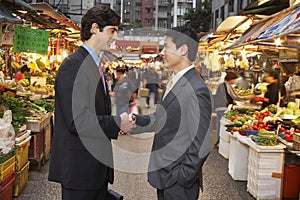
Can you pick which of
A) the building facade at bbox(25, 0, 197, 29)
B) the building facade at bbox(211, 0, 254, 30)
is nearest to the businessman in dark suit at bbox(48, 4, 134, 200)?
the building facade at bbox(211, 0, 254, 30)

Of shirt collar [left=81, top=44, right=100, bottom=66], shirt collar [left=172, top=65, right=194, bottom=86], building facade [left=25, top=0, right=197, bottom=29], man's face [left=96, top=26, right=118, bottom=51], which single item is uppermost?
building facade [left=25, top=0, right=197, bottom=29]

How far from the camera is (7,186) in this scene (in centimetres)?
512

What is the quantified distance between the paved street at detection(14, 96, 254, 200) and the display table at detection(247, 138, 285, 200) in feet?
1.01

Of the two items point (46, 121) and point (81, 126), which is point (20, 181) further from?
Answer: point (81, 126)

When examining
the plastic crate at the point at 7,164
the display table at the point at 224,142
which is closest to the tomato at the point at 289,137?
the display table at the point at 224,142

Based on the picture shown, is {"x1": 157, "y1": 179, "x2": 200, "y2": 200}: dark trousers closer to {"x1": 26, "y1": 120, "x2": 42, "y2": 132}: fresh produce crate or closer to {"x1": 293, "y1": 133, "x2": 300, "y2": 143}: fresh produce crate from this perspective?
{"x1": 293, "y1": 133, "x2": 300, "y2": 143}: fresh produce crate

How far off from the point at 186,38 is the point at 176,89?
39cm

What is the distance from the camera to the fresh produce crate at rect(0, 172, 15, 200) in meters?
4.91

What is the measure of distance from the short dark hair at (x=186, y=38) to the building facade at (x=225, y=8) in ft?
74.1

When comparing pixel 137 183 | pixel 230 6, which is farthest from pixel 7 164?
pixel 230 6

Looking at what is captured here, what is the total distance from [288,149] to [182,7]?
78744 mm

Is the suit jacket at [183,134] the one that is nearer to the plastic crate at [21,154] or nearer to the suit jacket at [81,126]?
the suit jacket at [81,126]

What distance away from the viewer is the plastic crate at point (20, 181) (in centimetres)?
577

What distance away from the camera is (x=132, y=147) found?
9.23 metres
